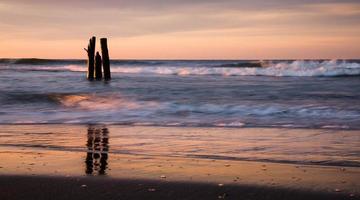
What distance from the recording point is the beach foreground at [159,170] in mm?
4977

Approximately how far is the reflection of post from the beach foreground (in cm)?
1

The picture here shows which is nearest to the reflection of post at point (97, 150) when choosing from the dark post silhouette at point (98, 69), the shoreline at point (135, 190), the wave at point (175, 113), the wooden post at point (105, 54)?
the shoreline at point (135, 190)

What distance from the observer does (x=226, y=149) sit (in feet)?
25.7

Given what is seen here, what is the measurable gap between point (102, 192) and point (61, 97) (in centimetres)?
1504

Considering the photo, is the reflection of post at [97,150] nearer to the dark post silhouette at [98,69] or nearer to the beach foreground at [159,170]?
the beach foreground at [159,170]

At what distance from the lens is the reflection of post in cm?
624

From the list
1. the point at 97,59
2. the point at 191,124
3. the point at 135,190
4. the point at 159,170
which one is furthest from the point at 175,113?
the point at 97,59

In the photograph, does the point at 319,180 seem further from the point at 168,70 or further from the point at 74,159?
the point at 168,70

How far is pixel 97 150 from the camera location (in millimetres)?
7816

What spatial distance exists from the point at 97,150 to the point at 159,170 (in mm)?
1966

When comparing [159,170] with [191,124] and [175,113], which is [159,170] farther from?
[175,113]

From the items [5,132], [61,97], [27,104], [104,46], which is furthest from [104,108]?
[104,46]

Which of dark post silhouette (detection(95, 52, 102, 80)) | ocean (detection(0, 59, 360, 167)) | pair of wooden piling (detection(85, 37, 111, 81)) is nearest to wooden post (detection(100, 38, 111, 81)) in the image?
pair of wooden piling (detection(85, 37, 111, 81))

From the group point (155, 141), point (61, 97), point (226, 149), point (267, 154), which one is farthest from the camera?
point (61, 97)
